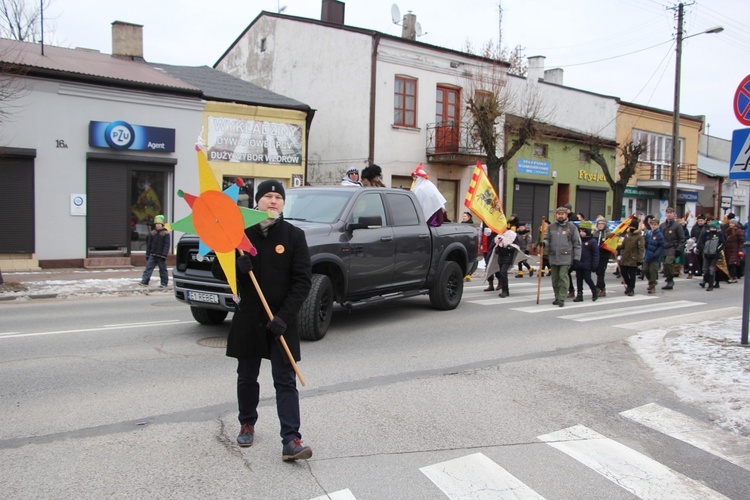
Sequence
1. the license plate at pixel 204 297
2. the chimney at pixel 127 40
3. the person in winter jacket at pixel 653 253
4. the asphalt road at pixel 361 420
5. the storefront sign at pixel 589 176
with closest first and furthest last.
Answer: the asphalt road at pixel 361 420 → the license plate at pixel 204 297 → the person in winter jacket at pixel 653 253 → the chimney at pixel 127 40 → the storefront sign at pixel 589 176

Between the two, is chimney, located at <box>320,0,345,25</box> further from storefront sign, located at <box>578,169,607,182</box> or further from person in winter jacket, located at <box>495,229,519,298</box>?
person in winter jacket, located at <box>495,229,519,298</box>

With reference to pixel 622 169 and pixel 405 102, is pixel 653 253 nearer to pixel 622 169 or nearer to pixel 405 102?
pixel 405 102

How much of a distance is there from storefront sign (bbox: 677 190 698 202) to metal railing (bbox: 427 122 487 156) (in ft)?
63.6

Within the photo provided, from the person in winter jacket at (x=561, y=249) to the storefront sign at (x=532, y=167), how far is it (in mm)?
16687

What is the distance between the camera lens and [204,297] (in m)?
7.76

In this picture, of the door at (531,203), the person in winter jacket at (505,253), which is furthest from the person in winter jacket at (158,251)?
the door at (531,203)

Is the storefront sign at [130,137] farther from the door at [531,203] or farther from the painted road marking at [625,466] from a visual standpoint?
the painted road marking at [625,466]

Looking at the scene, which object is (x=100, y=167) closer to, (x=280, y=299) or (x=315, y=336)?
(x=315, y=336)

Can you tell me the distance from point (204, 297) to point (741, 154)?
23.6 ft

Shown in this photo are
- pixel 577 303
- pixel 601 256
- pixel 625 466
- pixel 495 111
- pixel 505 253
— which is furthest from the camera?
pixel 495 111

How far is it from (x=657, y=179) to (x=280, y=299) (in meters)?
35.3

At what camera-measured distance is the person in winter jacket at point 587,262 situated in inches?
509

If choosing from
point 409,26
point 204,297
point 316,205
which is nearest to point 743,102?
point 316,205

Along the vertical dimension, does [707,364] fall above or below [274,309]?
below
